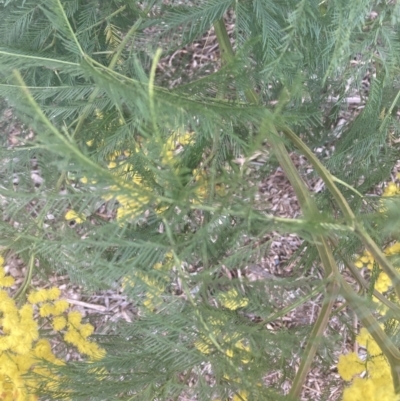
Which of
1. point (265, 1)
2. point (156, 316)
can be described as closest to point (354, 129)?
point (265, 1)

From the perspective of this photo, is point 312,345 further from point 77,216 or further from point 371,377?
point 77,216

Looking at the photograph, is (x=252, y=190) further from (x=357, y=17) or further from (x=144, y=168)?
(x=357, y=17)

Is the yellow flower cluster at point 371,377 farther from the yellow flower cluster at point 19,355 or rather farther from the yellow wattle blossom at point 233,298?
the yellow flower cluster at point 19,355

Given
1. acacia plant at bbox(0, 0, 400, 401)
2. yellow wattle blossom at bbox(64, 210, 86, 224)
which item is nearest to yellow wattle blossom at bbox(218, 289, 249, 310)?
acacia plant at bbox(0, 0, 400, 401)

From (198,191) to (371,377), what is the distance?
1.16ft

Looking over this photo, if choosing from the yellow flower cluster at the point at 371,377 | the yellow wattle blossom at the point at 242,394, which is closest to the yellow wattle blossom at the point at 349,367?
the yellow flower cluster at the point at 371,377

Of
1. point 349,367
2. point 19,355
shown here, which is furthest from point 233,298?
point 19,355

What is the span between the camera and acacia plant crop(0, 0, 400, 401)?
1.42ft

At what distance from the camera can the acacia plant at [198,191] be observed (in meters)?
0.43

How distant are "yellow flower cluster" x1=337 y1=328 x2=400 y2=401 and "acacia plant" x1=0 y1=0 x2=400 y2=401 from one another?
11mm

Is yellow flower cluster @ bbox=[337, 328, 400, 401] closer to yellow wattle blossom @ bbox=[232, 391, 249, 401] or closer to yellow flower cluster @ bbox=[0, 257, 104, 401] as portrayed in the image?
yellow wattle blossom @ bbox=[232, 391, 249, 401]

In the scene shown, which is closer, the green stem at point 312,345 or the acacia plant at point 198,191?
the acacia plant at point 198,191

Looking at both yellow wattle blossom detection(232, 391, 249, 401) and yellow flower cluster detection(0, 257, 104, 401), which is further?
yellow flower cluster detection(0, 257, 104, 401)

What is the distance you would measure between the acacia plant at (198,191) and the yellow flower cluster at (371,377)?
0.01 meters
